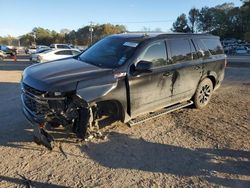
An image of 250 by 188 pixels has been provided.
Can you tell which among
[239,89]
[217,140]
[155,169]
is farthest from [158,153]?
[239,89]

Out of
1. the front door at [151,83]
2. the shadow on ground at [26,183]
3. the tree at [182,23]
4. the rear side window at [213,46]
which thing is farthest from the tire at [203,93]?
the tree at [182,23]

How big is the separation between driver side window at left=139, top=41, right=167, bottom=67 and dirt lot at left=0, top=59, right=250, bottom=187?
1323mm

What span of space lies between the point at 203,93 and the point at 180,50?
153cm

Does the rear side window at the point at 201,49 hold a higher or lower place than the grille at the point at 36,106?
higher

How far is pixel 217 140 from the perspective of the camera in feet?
19.0

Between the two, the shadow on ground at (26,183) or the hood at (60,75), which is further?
the hood at (60,75)

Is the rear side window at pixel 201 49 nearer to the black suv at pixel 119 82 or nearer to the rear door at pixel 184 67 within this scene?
the black suv at pixel 119 82

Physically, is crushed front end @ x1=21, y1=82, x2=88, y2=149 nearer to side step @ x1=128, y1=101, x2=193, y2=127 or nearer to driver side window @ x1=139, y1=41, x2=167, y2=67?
side step @ x1=128, y1=101, x2=193, y2=127

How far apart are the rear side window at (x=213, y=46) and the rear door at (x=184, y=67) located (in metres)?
0.66

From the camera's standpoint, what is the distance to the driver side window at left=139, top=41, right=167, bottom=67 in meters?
6.15

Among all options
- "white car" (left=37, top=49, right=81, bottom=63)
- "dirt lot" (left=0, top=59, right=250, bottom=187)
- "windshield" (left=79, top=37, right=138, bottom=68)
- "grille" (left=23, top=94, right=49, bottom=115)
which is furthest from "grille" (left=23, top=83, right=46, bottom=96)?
"white car" (left=37, top=49, right=81, bottom=63)

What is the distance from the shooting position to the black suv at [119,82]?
16.3ft

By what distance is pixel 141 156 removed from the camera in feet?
16.6

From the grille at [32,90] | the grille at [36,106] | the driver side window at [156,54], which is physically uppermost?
the driver side window at [156,54]
